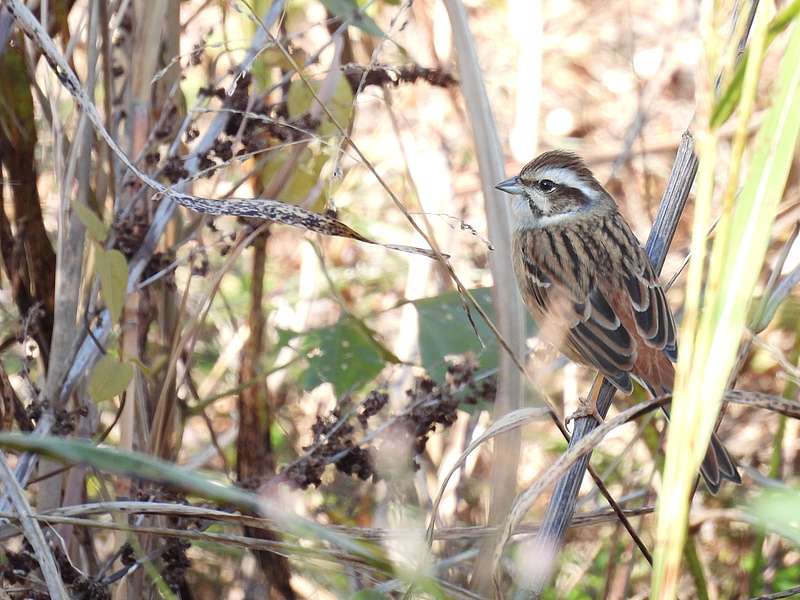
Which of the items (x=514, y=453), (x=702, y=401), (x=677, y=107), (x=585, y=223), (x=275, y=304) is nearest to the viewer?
(x=702, y=401)

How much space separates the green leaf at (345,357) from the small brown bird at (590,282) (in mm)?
529

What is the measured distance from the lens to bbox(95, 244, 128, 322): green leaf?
6.57ft

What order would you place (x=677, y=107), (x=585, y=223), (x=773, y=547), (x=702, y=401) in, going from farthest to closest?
1. (x=677, y=107)
2. (x=773, y=547)
3. (x=585, y=223)
4. (x=702, y=401)

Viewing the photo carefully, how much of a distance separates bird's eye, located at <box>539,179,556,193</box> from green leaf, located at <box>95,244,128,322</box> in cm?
164

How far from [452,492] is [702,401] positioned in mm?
2635

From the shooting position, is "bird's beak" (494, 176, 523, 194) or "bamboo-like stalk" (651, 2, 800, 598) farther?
"bird's beak" (494, 176, 523, 194)

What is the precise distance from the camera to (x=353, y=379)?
274cm

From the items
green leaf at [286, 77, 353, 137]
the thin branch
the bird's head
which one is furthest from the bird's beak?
the thin branch

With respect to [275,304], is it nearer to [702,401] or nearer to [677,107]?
[677,107]

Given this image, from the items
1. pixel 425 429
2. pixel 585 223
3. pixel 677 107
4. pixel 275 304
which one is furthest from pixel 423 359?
pixel 677 107

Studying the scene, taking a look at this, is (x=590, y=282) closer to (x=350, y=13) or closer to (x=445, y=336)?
(x=445, y=336)

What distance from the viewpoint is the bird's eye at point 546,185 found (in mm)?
3293

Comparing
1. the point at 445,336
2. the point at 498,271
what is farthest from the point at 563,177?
the point at 498,271

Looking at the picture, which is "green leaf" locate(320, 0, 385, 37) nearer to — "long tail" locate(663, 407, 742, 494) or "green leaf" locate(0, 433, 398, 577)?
"long tail" locate(663, 407, 742, 494)
